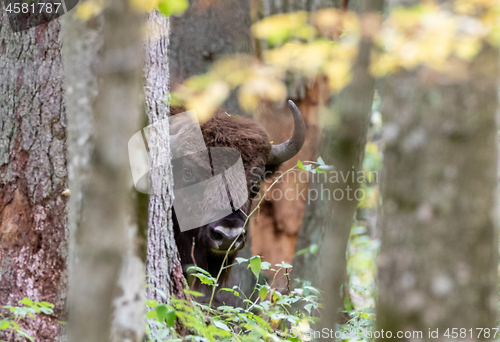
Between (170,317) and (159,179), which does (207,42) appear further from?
(170,317)

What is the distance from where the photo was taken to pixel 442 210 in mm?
1745

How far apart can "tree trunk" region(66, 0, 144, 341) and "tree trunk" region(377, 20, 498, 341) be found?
1097 mm

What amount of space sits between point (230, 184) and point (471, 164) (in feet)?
8.43

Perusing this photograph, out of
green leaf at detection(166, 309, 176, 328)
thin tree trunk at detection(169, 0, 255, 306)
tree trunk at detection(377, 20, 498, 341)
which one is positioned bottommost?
green leaf at detection(166, 309, 176, 328)

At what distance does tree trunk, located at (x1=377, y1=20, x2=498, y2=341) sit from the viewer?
166 cm

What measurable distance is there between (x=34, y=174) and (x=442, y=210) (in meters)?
2.08

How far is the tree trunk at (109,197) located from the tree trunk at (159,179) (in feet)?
3.65

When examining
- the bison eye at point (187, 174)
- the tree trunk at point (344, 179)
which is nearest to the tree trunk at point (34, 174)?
the tree trunk at point (344, 179)

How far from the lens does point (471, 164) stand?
1758 mm

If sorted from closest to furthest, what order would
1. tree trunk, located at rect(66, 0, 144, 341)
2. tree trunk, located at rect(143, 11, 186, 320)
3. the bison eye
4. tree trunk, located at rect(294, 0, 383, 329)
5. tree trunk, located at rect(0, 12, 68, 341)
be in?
tree trunk, located at rect(66, 0, 144, 341), tree trunk, located at rect(294, 0, 383, 329), tree trunk, located at rect(0, 12, 68, 341), tree trunk, located at rect(143, 11, 186, 320), the bison eye

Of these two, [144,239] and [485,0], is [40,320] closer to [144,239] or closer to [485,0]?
[144,239]

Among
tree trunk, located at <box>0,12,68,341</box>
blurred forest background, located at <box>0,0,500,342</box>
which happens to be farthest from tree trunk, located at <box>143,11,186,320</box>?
tree trunk, located at <box>0,12,68,341</box>

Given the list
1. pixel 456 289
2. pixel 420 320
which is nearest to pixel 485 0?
pixel 456 289

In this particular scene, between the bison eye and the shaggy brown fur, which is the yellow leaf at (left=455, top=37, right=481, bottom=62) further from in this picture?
the bison eye
